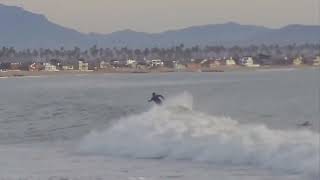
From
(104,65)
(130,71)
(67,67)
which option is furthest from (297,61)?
(67,67)

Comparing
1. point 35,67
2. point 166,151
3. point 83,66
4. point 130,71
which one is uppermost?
point 166,151

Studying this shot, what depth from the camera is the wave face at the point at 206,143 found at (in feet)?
64.2

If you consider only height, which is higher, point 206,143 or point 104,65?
point 206,143

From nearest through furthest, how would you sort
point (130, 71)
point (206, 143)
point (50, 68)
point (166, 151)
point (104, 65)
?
point (206, 143) → point (166, 151) → point (50, 68) → point (104, 65) → point (130, 71)

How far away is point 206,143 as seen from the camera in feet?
75.2

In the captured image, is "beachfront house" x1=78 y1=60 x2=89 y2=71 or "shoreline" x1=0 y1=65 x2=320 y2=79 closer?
"shoreline" x1=0 y1=65 x2=320 y2=79

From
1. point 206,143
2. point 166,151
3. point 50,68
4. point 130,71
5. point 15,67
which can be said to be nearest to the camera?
point 206,143

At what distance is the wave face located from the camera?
19.6 m

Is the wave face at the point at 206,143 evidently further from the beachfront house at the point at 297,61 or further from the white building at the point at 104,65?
the white building at the point at 104,65

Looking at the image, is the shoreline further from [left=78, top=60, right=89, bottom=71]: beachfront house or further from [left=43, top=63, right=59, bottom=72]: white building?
[left=78, top=60, right=89, bottom=71]: beachfront house

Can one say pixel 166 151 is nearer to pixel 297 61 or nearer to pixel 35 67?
pixel 297 61

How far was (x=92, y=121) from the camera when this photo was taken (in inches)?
1692

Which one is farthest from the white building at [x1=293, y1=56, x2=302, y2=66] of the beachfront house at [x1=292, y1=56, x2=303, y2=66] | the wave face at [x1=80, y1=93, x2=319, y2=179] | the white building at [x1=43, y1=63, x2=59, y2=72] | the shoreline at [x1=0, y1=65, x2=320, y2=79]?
the wave face at [x1=80, y1=93, x2=319, y2=179]

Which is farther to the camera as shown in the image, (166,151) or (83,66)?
(83,66)
